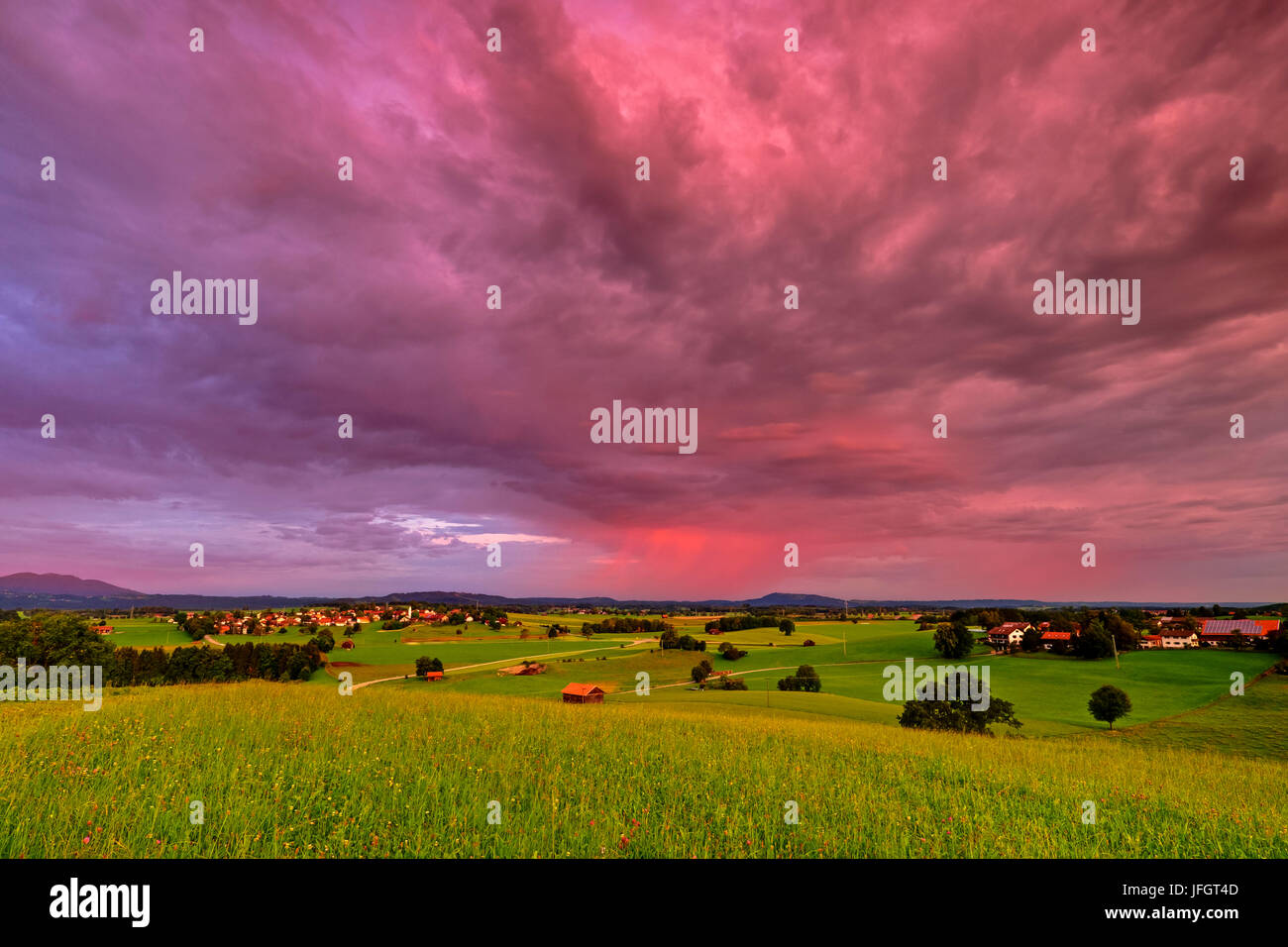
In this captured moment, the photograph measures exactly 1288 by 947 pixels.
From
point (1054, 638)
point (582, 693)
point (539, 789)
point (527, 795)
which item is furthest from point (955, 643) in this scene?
point (527, 795)

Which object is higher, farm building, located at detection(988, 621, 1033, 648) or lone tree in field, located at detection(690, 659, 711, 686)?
lone tree in field, located at detection(690, 659, 711, 686)

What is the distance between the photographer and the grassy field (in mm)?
5941

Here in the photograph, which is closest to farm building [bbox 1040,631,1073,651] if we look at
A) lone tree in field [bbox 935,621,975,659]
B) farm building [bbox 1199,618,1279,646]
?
lone tree in field [bbox 935,621,975,659]

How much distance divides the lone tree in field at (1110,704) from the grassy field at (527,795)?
175 ft

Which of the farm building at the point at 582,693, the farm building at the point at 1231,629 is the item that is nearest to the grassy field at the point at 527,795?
the farm building at the point at 582,693

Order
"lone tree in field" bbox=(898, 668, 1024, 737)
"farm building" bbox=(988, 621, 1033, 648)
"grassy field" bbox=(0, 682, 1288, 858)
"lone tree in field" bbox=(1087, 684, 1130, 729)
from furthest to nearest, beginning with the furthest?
"farm building" bbox=(988, 621, 1033, 648), "lone tree in field" bbox=(1087, 684, 1130, 729), "lone tree in field" bbox=(898, 668, 1024, 737), "grassy field" bbox=(0, 682, 1288, 858)

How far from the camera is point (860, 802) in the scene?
313 inches

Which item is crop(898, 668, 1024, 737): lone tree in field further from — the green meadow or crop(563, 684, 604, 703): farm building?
crop(563, 684, 604, 703): farm building

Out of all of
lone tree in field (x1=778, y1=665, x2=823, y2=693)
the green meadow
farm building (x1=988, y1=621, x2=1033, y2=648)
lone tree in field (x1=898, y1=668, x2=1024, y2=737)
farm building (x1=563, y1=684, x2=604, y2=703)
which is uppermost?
the green meadow

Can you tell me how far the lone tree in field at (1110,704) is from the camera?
53562 mm

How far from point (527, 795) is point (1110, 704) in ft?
227

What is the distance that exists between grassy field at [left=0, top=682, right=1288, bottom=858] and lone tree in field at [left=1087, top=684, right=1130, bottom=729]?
5341 cm

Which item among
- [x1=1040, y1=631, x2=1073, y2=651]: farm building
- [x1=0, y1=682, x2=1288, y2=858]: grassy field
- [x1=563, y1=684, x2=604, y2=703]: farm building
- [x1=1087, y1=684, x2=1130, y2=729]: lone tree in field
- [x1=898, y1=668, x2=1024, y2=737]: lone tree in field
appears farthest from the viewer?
[x1=1040, y1=631, x2=1073, y2=651]: farm building
